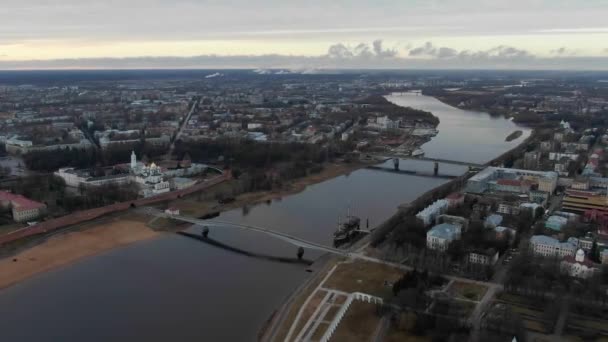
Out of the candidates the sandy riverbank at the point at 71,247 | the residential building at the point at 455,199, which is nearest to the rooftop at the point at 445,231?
the residential building at the point at 455,199

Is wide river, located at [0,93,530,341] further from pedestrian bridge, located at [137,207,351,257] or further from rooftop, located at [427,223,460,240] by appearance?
rooftop, located at [427,223,460,240]

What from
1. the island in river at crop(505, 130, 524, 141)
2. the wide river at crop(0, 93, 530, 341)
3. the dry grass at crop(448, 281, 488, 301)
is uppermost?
the island in river at crop(505, 130, 524, 141)

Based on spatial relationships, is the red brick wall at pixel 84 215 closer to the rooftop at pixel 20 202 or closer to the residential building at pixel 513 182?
the rooftop at pixel 20 202

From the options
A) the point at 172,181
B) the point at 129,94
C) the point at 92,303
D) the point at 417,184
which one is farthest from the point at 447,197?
the point at 129,94

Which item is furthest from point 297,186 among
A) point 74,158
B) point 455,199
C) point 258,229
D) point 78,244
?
point 74,158

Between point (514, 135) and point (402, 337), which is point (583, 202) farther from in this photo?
point (514, 135)

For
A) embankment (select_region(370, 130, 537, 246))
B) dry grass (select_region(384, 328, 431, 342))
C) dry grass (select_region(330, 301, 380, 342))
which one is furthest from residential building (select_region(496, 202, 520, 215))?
dry grass (select_region(384, 328, 431, 342))
